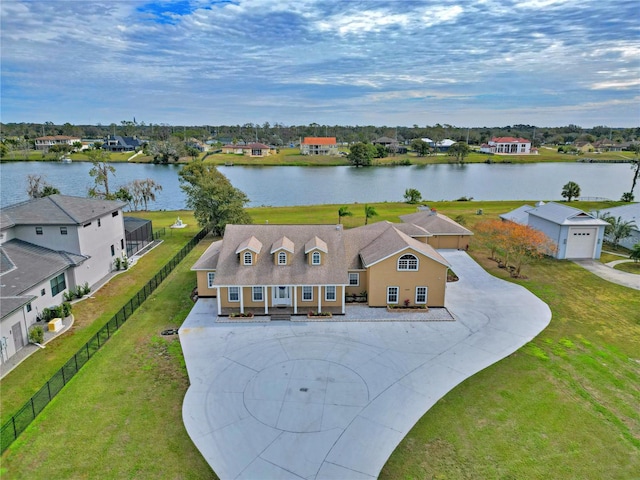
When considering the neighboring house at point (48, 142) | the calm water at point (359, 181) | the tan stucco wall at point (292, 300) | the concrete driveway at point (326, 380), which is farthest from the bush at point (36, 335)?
the neighboring house at point (48, 142)

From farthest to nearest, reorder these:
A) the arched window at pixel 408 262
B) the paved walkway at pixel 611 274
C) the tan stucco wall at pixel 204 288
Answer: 1. the paved walkway at pixel 611 274
2. the tan stucco wall at pixel 204 288
3. the arched window at pixel 408 262

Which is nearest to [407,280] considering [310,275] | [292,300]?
[310,275]

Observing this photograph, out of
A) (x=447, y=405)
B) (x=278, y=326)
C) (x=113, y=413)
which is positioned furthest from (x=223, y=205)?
(x=447, y=405)

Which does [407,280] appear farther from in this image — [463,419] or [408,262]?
Result: [463,419]

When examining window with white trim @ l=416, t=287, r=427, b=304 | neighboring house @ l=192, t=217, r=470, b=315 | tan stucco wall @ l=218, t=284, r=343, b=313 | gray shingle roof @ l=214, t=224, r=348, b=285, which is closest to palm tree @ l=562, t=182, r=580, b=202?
neighboring house @ l=192, t=217, r=470, b=315

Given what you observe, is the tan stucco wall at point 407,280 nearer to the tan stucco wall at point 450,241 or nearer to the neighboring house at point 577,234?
the tan stucco wall at point 450,241

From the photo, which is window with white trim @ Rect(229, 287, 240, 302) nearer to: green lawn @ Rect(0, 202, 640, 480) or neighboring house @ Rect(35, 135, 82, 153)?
green lawn @ Rect(0, 202, 640, 480)
